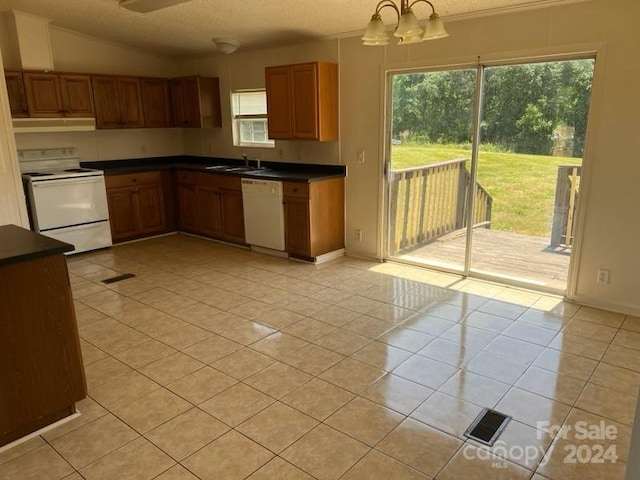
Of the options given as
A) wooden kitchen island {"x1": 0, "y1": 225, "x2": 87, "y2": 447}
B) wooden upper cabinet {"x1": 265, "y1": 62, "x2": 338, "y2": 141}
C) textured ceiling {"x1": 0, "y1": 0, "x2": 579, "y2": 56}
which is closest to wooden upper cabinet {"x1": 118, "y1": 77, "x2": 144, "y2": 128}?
textured ceiling {"x1": 0, "y1": 0, "x2": 579, "y2": 56}

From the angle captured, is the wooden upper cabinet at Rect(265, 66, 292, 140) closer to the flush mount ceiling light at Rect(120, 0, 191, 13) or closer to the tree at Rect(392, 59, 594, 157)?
the tree at Rect(392, 59, 594, 157)

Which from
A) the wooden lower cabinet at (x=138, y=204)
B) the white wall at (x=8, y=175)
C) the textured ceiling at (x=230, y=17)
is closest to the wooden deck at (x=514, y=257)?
the textured ceiling at (x=230, y=17)

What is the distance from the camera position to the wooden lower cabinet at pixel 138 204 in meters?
5.79

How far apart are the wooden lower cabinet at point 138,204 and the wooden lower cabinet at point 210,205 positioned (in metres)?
0.21

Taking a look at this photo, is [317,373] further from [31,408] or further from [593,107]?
[593,107]

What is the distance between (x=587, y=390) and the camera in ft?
8.57

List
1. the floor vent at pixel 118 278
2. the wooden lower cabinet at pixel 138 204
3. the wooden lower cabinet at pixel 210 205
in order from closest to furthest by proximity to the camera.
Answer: the floor vent at pixel 118 278 → the wooden lower cabinet at pixel 210 205 → the wooden lower cabinet at pixel 138 204

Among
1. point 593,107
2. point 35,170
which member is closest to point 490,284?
point 593,107

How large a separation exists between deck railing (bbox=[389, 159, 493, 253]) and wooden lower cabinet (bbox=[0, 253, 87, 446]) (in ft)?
11.4

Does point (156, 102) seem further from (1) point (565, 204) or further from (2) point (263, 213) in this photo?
(1) point (565, 204)

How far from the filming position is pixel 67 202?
523 centimetres

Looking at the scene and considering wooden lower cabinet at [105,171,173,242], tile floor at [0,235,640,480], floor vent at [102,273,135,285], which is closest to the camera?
tile floor at [0,235,640,480]

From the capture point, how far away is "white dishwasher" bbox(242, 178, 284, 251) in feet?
16.8

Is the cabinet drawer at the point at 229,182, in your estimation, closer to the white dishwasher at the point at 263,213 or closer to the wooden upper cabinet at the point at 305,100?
the white dishwasher at the point at 263,213
